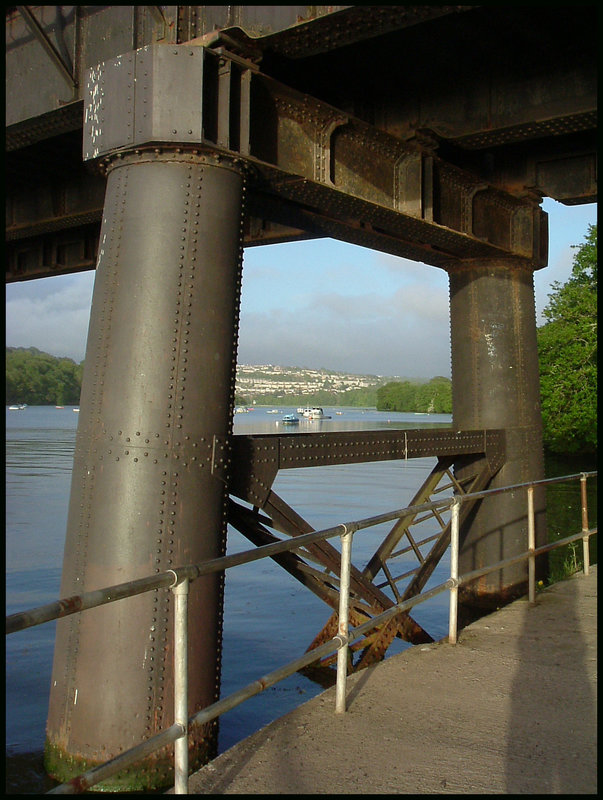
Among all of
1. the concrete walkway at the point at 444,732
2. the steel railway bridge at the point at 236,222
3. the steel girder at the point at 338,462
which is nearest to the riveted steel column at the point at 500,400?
the steel railway bridge at the point at 236,222

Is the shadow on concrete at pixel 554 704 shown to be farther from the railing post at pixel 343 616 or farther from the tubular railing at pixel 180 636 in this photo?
the tubular railing at pixel 180 636

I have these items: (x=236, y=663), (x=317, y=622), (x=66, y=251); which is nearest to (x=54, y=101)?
(x=66, y=251)

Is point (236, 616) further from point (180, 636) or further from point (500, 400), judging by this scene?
point (180, 636)

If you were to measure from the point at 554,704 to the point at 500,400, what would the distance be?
20.0 ft

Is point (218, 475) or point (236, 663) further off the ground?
point (218, 475)

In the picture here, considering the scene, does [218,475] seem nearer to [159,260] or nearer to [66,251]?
[159,260]

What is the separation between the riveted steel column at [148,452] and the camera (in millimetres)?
5707

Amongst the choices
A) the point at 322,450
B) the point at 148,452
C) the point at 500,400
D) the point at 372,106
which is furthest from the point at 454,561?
the point at 372,106

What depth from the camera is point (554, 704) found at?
510cm

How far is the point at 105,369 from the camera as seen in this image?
6.19 metres

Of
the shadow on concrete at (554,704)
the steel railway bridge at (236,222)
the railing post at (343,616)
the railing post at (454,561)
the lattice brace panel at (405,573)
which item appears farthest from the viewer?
the lattice brace panel at (405,573)

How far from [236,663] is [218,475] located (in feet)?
18.2

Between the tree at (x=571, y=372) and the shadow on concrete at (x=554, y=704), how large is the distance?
2561 cm

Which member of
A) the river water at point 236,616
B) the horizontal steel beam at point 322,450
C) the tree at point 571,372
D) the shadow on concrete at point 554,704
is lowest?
the river water at point 236,616
